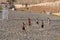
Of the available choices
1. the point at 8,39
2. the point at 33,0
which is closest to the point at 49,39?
the point at 8,39

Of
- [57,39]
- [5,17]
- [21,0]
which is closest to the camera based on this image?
[57,39]

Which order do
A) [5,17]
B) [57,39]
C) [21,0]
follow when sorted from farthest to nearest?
[21,0]
[5,17]
[57,39]

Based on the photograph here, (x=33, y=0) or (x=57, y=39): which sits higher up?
(x=57, y=39)

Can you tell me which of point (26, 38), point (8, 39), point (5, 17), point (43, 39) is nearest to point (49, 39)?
point (43, 39)

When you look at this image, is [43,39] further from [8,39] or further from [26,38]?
[8,39]

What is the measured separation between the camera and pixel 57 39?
24.6m

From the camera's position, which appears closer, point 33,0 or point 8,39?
point 8,39

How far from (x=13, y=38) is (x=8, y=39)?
790mm

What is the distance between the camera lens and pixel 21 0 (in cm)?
14875

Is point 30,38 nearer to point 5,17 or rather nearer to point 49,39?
point 49,39

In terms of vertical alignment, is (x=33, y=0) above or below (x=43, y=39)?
below

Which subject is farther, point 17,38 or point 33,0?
point 33,0

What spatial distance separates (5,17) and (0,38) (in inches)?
937

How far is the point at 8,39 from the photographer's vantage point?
24.8 m
